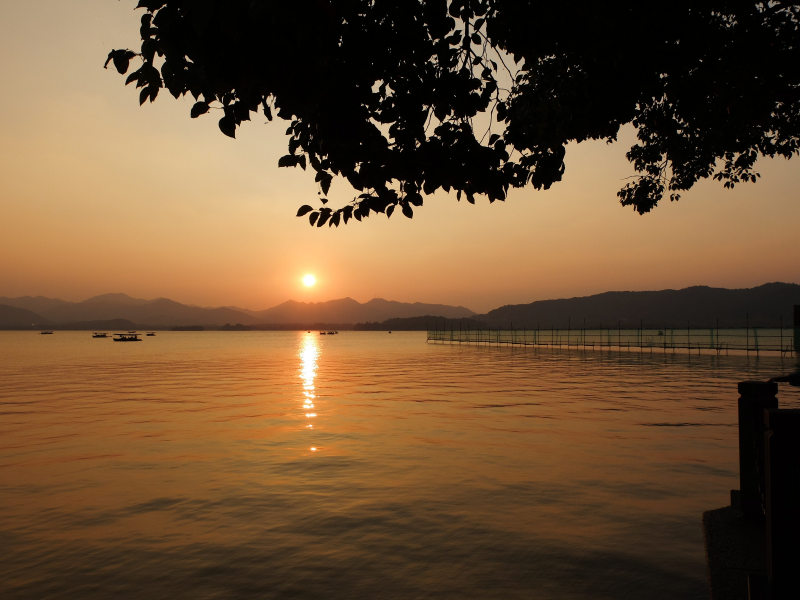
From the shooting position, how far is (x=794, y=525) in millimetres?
3141

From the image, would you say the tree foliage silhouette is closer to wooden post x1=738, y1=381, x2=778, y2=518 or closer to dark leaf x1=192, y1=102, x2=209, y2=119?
dark leaf x1=192, y1=102, x2=209, y2=119

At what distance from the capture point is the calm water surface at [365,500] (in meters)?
6.25

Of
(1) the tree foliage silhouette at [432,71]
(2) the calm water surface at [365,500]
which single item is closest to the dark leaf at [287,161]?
(1) the tree foliage silhouette at [432,71]

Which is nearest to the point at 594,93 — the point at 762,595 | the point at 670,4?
the point at 670,4

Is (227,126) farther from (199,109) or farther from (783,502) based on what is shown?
(783,502)

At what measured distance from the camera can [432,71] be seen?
7.23 metres

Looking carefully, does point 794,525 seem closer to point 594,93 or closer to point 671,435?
point 594,93

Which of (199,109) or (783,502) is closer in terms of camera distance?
(783,502)

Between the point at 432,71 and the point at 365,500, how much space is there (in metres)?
6.47

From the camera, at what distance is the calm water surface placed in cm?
625

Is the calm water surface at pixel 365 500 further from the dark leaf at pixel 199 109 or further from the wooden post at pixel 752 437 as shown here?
the dark leaf at pixel 199 109

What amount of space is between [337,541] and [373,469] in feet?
13.3

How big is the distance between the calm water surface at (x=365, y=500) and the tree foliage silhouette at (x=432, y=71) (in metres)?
4.09

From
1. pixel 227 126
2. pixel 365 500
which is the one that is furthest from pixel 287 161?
pixel 365 500
